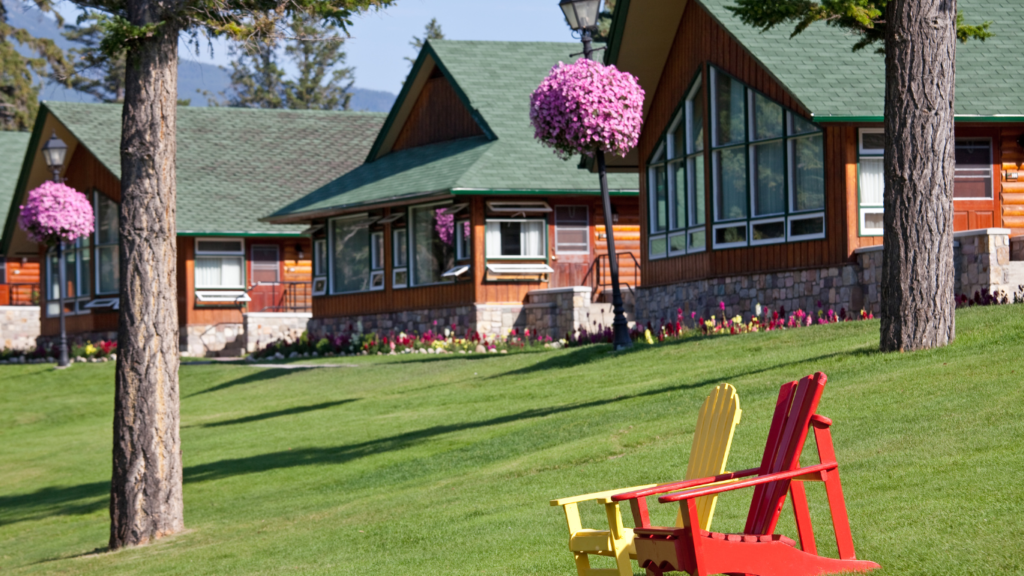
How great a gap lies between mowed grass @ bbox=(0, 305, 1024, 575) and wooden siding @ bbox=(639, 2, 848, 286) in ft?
12.9

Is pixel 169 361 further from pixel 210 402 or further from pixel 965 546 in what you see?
pixel 210 402

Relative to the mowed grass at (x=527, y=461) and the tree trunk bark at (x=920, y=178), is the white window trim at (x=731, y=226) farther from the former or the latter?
the tree trunk bark at (x=920, y=178)

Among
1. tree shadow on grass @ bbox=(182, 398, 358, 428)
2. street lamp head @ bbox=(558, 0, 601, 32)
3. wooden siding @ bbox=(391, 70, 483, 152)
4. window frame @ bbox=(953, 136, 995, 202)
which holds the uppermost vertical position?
wooden siding @ bbox=(391, 70, 483, 152)

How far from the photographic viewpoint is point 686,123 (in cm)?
2425

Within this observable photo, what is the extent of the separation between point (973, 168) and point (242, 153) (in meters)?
25.0

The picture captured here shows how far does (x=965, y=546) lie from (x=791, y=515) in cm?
197

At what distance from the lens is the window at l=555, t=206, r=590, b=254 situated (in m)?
29.2

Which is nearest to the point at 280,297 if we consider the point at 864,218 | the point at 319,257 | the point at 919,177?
the point at 319,257

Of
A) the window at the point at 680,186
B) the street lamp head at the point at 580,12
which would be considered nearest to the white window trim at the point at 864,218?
the window at the point at 680,186

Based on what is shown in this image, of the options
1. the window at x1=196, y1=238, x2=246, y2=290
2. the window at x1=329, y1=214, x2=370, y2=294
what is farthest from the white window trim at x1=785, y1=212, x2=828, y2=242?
the window at x1=196, y1=238, x2=246, y2=290

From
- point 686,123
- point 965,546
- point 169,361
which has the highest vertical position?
point 686,123

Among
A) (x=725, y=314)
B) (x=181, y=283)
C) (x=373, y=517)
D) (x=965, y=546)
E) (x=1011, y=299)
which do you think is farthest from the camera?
(x=181, y=283)

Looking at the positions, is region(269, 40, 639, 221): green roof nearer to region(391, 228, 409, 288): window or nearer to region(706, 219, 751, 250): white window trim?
region(391, 228, 409, 288): window

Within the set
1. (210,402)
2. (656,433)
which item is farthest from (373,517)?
(210,402)
